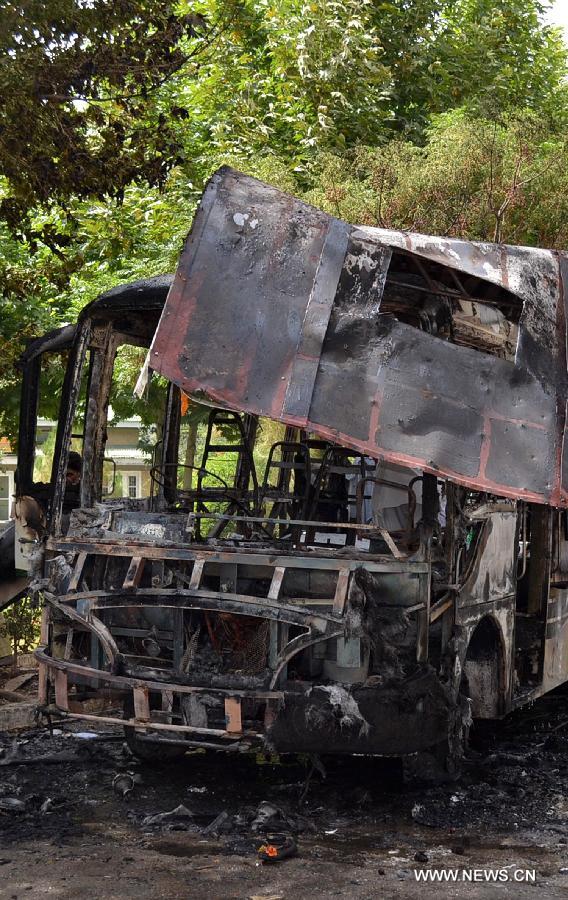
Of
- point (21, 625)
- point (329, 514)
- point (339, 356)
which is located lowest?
point (21, 625)

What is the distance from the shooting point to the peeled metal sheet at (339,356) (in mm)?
6441

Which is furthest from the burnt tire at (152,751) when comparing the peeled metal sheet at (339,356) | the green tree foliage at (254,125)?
the green tree foliage at (254,125)

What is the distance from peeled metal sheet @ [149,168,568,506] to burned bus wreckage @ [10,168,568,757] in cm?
1

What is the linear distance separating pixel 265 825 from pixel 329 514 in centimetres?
215

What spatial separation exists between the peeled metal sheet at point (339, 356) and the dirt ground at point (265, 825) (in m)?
1.93

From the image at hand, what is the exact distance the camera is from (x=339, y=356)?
6543 mm

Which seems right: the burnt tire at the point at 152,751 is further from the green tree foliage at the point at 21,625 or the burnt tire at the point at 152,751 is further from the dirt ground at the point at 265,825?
the green tree foliage at the point at 21,625

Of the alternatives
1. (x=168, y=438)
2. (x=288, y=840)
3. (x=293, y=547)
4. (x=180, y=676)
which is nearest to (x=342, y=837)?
(x=288, y=840)

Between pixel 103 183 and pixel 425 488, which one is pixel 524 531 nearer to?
pixel 425 488

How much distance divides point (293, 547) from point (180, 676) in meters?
1.08

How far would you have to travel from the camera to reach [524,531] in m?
8.33

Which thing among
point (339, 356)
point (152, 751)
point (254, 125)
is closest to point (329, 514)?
point (339, 356)


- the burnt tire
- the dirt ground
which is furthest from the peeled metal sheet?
the burnt tire

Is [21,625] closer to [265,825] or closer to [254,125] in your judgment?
[265,825]
